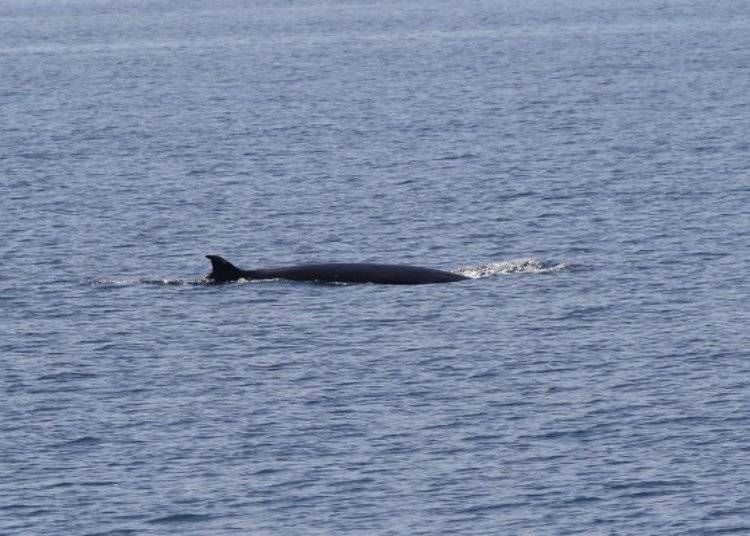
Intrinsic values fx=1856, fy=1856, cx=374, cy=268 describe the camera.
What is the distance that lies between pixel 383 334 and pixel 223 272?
8.98m

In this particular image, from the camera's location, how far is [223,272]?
60.8 metres

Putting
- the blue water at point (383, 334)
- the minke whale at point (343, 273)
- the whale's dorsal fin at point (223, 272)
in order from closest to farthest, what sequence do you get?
the blue water at point (383, 334), the minke whale at point (343, 273), the whale's dorsal fin at point (223, 272)

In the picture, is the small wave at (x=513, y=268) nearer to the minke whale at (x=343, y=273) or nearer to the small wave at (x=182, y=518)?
the minke whale at (x=343, y=273)

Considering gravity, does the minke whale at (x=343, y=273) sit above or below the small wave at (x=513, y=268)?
above

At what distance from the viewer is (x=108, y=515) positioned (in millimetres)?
38969

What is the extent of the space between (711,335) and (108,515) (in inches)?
805

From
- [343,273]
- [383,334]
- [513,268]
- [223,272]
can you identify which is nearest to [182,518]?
[383,334]

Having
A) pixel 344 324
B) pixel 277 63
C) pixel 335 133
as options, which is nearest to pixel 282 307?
pixel 344 324

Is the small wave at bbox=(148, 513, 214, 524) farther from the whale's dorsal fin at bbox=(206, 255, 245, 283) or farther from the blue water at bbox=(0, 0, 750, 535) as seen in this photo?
the whale's dorsal fin at bbox=(206, 255, 245, 283)

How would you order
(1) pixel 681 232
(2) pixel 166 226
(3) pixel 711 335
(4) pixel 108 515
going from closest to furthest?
1. (4) pixel 108 515
2. (3) pixel 711 335
3. (1) pixel 681 232
4. (2) pixel 166 226

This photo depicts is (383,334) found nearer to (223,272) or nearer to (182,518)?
(223,272)

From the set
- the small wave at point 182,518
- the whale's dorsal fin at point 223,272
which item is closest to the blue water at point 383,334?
the small wave at point 182,518

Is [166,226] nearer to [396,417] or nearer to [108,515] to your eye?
[396,417]

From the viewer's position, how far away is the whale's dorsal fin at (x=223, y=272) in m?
60.3
